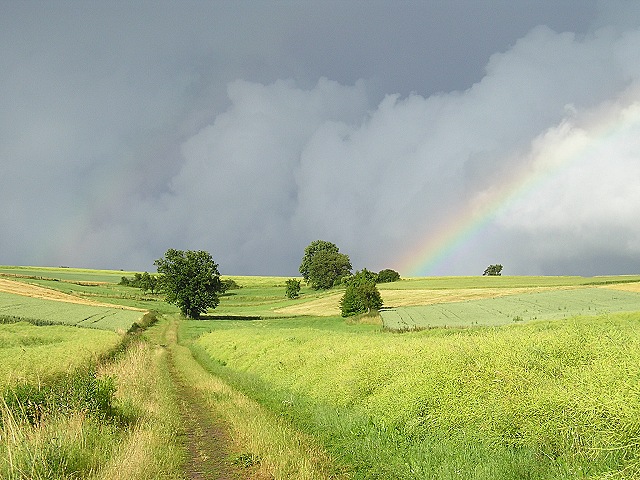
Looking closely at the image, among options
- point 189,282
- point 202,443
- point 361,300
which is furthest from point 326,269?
point 202,443

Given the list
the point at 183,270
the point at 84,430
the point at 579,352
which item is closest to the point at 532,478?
the point at 579,352

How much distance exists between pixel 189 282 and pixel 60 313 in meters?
25.4

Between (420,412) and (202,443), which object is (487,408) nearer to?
(420,412)

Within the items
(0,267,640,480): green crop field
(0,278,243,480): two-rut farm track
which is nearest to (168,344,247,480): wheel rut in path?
(0,278,243,480): two-rut farm track

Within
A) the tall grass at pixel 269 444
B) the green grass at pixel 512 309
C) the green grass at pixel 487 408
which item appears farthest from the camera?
the green grass at pixel 512 309

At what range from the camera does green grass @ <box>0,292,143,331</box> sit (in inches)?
2265

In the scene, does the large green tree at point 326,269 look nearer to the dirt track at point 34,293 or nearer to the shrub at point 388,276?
the shrub at point 388,276

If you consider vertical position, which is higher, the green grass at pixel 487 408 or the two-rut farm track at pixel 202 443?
the green grass at pixel 487 408

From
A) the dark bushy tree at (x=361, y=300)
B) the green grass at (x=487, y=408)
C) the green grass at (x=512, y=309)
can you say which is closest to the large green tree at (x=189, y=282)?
the dark bushy tree at (x=361, y=300)

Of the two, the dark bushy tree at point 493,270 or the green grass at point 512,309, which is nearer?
the green grass at point 512,309

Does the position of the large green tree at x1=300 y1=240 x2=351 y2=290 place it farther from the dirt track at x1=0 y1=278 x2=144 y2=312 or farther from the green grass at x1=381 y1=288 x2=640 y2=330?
the green grass at x1=381 y1=288 x2=640 y2=330

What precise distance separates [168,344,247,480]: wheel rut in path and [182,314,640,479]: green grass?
2.43m

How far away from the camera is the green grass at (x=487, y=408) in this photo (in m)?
7.52

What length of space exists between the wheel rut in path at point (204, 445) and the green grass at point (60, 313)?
144ft
